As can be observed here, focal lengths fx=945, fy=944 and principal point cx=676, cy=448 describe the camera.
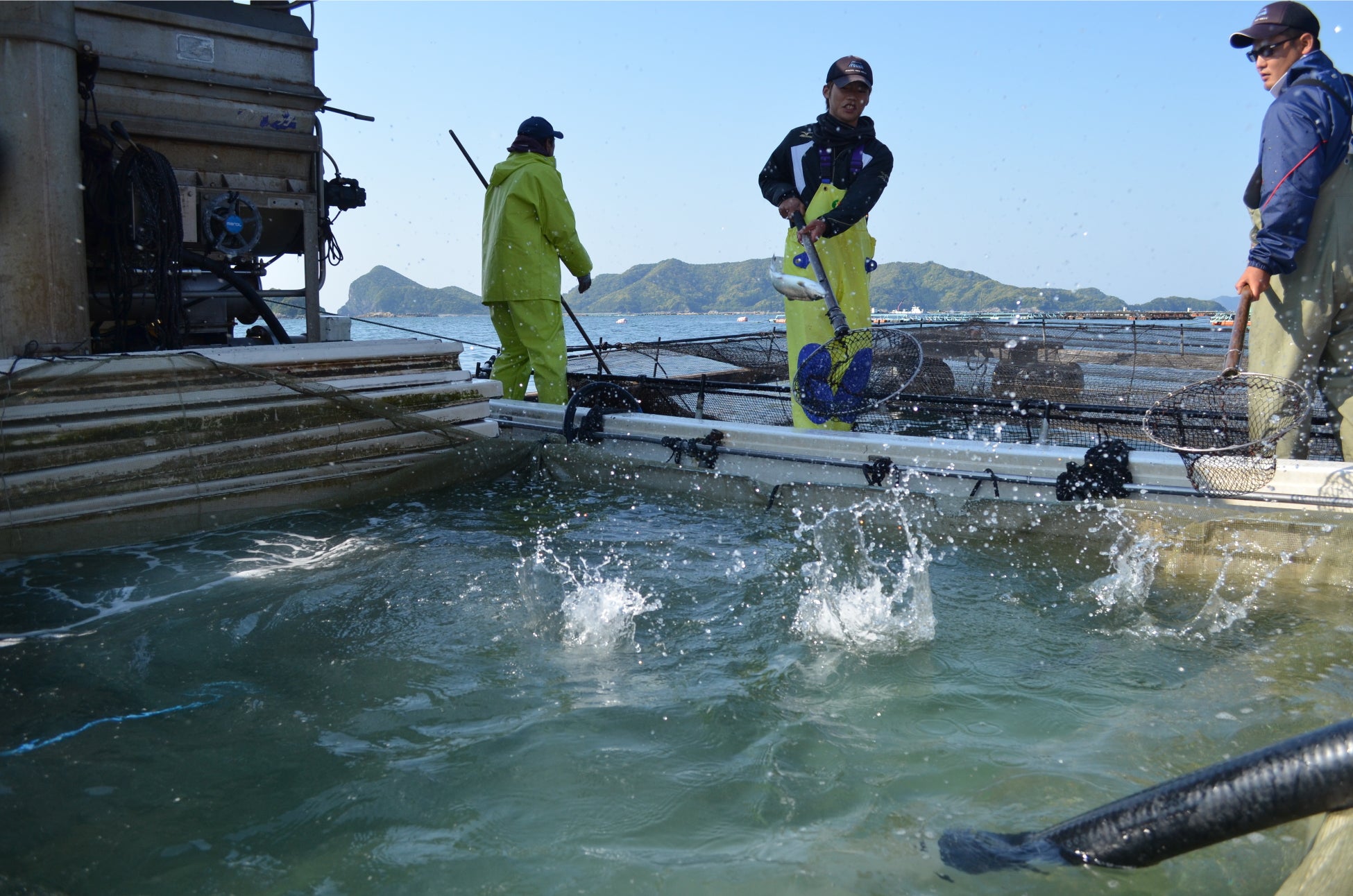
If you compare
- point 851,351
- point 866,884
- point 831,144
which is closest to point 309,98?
point 831,144

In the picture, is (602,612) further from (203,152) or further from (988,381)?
(988,381)

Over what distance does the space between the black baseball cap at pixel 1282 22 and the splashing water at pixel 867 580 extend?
2.79 metres

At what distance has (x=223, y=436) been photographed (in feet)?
16.4

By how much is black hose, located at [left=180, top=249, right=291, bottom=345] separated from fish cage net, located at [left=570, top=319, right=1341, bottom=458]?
2526mm

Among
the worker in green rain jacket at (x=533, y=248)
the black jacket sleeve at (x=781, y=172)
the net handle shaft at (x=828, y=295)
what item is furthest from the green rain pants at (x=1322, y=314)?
the worker in green rain jacket at (x=533, y=248)

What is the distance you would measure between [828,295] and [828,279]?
360mm

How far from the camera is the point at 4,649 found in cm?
328

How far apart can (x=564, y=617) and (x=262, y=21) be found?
586cm

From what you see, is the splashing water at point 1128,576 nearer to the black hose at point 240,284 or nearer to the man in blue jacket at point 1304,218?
the man in blue jacket at point 1304,218

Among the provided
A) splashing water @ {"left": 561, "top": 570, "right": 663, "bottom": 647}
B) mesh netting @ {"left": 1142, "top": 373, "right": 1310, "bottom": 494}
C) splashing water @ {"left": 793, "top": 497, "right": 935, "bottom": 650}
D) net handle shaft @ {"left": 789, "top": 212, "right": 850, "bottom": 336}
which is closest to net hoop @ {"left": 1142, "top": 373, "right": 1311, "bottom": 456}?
mesh netting @ {"left": 1142, "top": 373, "right": 1310, "bottom": 494}

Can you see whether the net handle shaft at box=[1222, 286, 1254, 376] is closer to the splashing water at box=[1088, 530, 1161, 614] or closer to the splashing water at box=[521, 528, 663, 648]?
the splashing water at box=[1088, 530, 1161, 614]

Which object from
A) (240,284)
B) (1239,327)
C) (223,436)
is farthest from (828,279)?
(240,284)

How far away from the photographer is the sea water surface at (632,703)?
7.07 ft

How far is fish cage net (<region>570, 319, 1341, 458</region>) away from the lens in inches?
241
